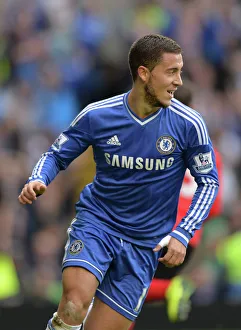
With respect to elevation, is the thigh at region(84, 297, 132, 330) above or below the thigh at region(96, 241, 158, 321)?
below

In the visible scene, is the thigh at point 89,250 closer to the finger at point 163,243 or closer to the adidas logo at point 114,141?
the finger at point 163,243

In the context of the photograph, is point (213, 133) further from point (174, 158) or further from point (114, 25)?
point (174, 158)

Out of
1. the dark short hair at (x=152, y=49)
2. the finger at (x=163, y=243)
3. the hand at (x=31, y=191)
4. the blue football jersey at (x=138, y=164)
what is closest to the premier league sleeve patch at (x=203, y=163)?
the blue football jersey at (x=138, y=164)

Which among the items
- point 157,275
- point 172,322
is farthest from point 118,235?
point 172,322

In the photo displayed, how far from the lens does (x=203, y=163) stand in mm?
5434

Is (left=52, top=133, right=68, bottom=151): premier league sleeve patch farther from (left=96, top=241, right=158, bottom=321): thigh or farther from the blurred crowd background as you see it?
the blurred crowd background

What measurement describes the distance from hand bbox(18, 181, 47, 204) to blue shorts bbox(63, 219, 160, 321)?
1.45 ft

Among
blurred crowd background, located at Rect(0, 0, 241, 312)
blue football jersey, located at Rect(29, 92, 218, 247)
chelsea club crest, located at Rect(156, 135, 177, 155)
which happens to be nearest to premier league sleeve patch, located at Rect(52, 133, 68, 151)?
blue football jersey, located at Rect(29, 92, 218, 247)

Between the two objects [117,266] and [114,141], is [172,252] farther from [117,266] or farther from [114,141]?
[114,141]

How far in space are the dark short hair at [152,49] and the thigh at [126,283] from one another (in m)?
1.11

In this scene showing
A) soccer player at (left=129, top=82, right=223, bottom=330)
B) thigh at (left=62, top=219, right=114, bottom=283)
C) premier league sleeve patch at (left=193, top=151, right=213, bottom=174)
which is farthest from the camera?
soccer player at (left=129, top=82, right=223, bottom=330)

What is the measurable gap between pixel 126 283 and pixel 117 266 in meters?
0.12

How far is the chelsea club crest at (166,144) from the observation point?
547cm

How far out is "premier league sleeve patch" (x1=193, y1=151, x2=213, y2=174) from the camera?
5.43 m
